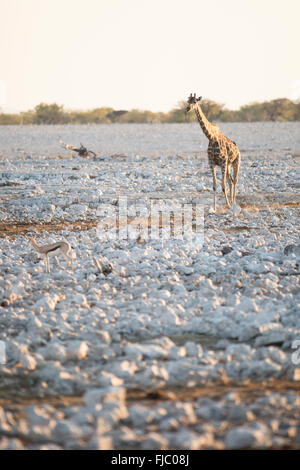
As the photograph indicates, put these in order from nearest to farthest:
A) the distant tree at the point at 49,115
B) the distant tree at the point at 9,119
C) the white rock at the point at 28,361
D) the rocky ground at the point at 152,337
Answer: the rocky ground at the point at 152,337
the white rock at the point at 28,361
the distant tree at the point at 49,115
the distant tree at the point at 9,119

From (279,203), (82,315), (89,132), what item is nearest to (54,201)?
(279,203)

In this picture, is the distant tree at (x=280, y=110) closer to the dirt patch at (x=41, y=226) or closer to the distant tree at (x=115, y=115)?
the distant tree at (x=115, y=115)

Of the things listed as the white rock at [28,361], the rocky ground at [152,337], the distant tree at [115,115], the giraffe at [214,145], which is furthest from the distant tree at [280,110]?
the white rock at [28,361]

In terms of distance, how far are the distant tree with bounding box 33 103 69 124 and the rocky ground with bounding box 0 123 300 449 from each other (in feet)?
103

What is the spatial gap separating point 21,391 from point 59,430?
0.66m

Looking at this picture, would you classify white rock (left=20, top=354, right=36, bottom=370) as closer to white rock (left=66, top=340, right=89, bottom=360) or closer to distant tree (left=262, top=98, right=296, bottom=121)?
white rock (left=66, top=340, right=89, bottom=360)

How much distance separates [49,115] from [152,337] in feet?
121

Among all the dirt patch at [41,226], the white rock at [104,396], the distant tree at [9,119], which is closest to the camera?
the white rock at [104,396]

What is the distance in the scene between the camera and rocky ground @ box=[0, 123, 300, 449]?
2.97m

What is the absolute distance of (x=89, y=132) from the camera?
93.4 feet

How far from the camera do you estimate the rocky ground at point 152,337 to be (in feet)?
9.75

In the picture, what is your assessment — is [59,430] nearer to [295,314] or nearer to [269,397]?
[269,397]

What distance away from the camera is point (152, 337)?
14.1 feet

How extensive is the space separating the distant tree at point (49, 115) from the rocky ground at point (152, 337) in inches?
1236
